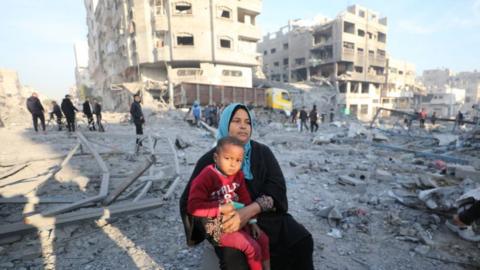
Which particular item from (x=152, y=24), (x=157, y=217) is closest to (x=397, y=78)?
(x=152, y=24)

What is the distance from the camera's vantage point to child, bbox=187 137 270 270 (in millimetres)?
1519

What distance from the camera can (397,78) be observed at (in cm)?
4862

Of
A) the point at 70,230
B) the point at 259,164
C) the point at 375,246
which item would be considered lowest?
the point at 375,246

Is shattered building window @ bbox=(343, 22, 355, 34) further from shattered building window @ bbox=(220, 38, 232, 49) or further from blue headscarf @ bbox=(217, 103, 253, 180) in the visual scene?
blue headscarf @ bbox=(217, 103, 253, 180)

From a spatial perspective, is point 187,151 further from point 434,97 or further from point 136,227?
Answer: point 434,97

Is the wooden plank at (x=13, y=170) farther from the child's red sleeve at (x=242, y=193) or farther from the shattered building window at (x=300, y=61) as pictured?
the shattered building window at (x=300, y=61)

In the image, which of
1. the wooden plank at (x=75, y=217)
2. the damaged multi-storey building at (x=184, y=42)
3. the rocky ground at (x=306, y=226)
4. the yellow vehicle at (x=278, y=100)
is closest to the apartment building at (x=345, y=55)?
the yellow vehicle at (x=278, y=100)

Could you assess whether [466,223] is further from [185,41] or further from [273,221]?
[185,41]

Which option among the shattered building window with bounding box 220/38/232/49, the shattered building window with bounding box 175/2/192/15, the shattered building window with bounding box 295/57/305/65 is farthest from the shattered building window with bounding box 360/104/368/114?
the shattered building window with bounding box 175/2/192/15

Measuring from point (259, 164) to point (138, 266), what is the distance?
65.9 inches

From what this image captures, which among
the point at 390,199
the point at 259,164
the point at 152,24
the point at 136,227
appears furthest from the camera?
the point at 152,24

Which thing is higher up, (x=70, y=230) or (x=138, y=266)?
(x=70, y=230)

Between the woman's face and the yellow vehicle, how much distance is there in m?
21.1

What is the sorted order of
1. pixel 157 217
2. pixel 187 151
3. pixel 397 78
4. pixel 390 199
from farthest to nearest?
pixel 397 78 < pixel 187 151 < pixel 390 199 < pixel 157 217
